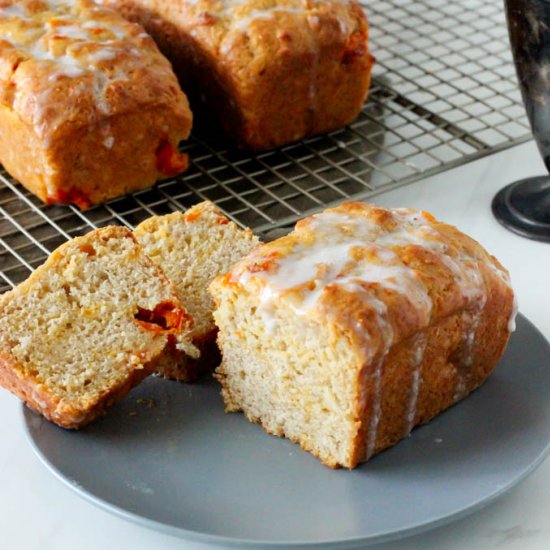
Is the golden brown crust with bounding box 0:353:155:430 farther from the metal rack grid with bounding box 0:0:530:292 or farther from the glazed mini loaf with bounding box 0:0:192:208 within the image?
the glazed mini loaf with bounding box 0:0:192:208

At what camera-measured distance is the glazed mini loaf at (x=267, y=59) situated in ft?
10.2

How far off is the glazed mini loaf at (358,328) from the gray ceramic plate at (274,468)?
0.04 meters

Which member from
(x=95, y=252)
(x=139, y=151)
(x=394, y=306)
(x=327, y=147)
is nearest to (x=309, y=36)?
(x=327, y=147)

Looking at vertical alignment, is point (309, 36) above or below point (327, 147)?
above

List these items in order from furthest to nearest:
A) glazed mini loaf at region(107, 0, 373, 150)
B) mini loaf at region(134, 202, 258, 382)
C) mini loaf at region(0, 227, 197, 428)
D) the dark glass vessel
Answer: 1. glazed mini loaf at region(107, 0, 373, 150)
2. the dark glass vessel
3. mini loaf at region(134, 202, 258, 382)
4. mini loaf at region(0, 227, 197, 428)

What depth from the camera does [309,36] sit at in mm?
3174

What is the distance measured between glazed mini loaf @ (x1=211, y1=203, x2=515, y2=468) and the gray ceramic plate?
0.15 feet

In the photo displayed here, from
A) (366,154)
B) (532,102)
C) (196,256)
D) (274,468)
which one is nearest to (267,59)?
(366,154)

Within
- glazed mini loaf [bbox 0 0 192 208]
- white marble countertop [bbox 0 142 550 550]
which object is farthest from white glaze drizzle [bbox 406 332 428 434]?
glazed mini loaf [bbox 0 0 192 208]

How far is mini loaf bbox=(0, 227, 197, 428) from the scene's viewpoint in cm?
204

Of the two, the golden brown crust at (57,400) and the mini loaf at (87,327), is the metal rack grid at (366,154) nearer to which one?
the mini loaf at (87,327)

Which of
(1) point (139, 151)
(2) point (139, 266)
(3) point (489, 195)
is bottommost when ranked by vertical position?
(3) point (489, 195)

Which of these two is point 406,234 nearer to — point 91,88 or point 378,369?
point 378,369

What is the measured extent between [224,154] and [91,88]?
507 mm
